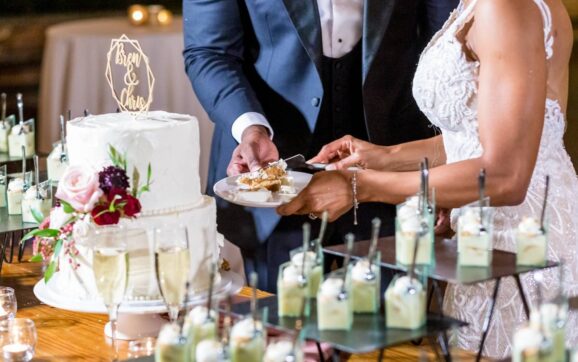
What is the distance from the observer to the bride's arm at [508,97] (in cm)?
270

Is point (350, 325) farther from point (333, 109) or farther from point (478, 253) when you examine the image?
point (333, 109)

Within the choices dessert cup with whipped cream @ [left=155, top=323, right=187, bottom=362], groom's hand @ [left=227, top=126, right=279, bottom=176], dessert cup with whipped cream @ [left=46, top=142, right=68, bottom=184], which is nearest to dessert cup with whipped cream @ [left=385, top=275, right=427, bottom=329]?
dessert cup with whipped cream @ [left=155, top=323, right=187, bottom=362]

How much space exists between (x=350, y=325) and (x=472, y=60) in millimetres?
1104

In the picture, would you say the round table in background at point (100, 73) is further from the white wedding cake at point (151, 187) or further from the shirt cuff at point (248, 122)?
the white wedding cake at point (151, 187)

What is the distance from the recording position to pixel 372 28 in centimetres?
378

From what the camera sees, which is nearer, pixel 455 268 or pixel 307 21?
pixel 455 268

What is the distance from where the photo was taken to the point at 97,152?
2.95 metres

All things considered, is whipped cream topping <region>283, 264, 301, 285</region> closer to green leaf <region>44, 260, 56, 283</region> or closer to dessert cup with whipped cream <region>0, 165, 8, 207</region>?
green leaf <region>44, 260, 56, 283</region>

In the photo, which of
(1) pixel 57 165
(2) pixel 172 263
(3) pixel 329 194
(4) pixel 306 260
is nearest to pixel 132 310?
(2) pixel 172 263

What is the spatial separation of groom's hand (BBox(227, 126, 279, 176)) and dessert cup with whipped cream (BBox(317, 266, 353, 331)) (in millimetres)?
1434

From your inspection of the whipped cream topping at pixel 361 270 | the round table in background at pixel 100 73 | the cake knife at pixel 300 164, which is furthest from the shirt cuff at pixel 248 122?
the round table in background at pixel 100 73

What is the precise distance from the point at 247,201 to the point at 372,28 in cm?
95

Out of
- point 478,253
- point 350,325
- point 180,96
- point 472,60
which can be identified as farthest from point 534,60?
point 180,96

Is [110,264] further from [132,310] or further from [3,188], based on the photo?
[3,188]
